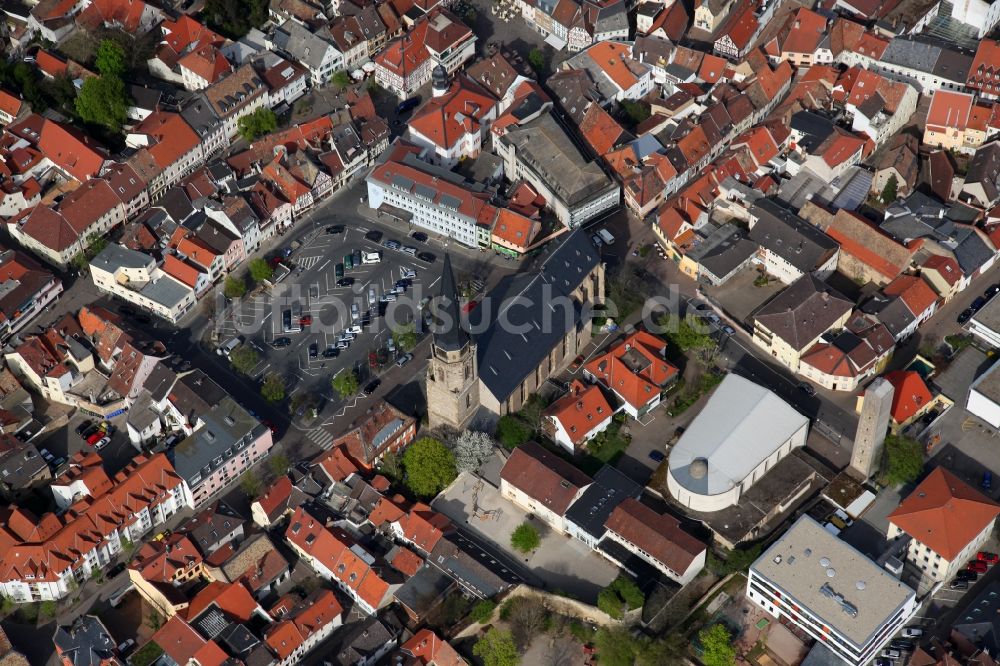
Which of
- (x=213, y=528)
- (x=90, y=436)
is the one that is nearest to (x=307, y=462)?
(x=213, y=528)

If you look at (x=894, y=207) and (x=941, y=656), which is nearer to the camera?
(x=941, y=656)

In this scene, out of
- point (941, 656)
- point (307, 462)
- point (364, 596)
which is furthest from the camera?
point (307, 462)

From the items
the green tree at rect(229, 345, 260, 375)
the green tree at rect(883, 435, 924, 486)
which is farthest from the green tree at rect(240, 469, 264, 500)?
the green tree at rect(883, 435, 924, 486)

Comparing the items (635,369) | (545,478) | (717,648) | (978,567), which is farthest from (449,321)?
(978,567)

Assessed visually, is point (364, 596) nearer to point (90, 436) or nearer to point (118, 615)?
point (118, 615)

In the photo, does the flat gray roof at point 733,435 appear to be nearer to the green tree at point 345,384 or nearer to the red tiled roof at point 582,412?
the red tiled roof at point 582,412

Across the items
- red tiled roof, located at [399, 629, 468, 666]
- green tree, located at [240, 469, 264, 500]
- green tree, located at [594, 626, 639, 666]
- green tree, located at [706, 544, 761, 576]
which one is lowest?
green tree, located at [240, 469, 264, 500]

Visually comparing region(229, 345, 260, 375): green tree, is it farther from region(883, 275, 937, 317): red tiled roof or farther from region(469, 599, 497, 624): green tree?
region(883, 275, 937, 317): red tiled roof
